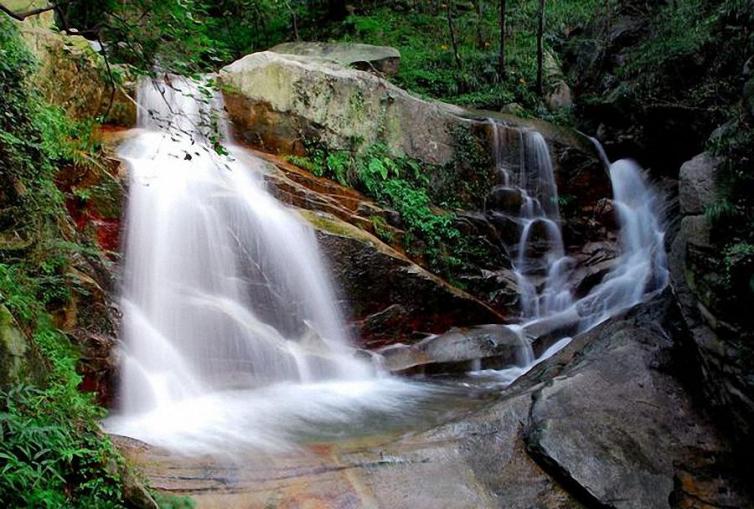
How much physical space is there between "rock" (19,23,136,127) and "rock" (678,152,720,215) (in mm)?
6899

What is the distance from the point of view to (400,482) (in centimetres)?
443

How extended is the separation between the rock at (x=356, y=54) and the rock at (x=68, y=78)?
703 centimetres

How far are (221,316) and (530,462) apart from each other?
405 cm

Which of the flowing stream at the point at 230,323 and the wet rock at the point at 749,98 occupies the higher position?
the wet rock at the point at 749,98

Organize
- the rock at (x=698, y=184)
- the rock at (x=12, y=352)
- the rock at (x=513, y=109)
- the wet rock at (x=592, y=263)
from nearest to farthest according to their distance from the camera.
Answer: the rock at (x=12, y=352), the rock at (x=698, y=184), the wet rock at (x=592, y=263), the rock at (x=513, y=109)

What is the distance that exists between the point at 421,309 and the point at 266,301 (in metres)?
2.56

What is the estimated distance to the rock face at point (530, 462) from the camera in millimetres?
4230

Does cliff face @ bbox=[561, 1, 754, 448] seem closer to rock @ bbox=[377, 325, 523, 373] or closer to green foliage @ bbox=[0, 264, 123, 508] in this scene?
rock @ bbox=[377, 325, 523, 373]

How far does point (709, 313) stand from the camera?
5309 mm

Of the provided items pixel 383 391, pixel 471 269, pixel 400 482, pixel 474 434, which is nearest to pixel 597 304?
pixel 471 269

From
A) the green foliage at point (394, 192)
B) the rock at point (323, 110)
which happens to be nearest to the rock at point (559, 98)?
the rock at point (323, 110)

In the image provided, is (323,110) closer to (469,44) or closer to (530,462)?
(530,462)

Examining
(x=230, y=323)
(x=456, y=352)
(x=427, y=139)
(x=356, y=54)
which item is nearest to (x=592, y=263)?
(x=427, y=139)

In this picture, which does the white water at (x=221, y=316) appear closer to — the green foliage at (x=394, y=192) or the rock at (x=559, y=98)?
the green foliage at (x=394, y=192)
